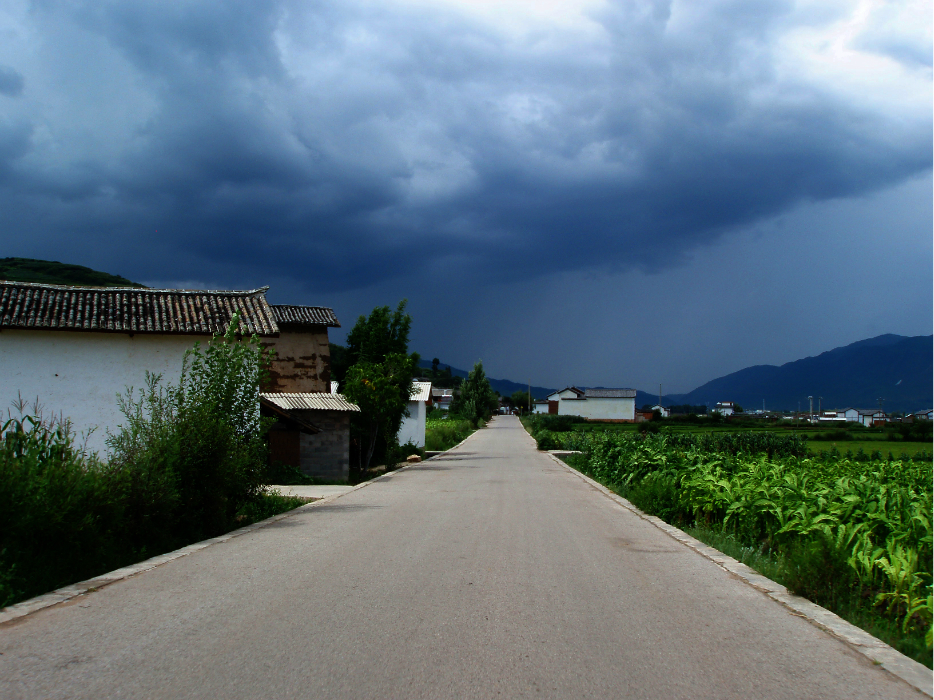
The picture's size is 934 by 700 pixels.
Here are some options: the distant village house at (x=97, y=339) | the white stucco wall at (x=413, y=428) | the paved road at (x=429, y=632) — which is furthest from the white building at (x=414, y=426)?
the paved road at (x=429, y=632)

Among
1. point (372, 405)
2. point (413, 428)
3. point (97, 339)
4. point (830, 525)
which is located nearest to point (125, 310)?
point (97, 339)

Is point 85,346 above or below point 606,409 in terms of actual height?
below

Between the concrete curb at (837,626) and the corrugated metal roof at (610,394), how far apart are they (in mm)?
115800

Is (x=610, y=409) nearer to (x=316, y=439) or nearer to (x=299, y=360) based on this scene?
(x=299, y=360)

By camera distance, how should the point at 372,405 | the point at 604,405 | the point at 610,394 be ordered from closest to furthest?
1. the point at 372,405
2. the point at 604,405
3. the point at 610,394

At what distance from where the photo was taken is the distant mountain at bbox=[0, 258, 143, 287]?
108 meters

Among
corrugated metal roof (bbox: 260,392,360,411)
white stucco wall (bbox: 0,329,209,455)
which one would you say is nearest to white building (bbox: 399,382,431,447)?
corrugated metal roof (bbox: 260,392,360,411)

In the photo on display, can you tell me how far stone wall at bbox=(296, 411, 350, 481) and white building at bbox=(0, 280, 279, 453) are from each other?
22.2ft

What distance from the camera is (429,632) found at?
17.9 ft

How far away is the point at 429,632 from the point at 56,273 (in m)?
129

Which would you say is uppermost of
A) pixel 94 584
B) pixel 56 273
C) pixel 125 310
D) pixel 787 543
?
pixel 56 273

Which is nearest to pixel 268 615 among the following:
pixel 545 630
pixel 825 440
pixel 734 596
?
pixel 545 630

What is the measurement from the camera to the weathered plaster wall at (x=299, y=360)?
1515 inches

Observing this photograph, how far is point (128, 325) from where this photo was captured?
20922 millimetres
